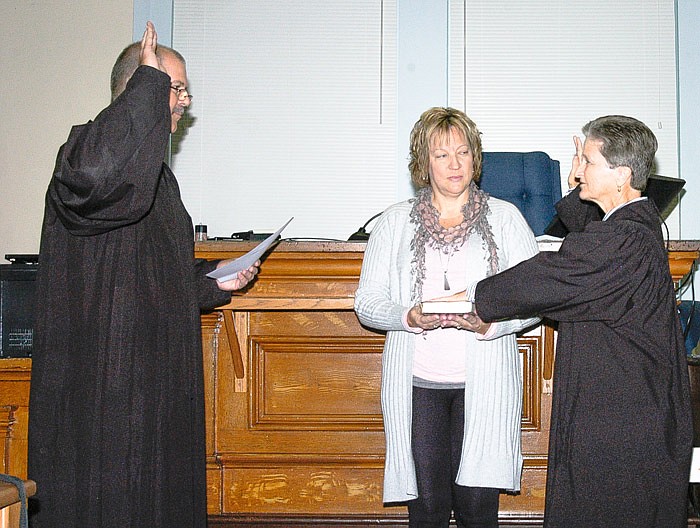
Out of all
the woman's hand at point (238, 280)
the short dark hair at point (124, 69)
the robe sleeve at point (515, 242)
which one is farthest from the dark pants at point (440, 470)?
the short dark hair at point (124, 69)

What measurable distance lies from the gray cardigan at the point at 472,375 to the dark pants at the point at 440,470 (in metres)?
0.03

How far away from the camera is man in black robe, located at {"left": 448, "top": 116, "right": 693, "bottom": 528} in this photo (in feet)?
6.90

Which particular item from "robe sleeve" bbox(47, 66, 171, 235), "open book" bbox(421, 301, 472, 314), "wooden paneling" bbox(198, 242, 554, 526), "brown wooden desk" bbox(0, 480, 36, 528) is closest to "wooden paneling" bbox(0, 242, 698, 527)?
"wooden paneling" bbox(198, 242, 554, 526)

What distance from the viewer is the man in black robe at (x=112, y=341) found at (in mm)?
1811

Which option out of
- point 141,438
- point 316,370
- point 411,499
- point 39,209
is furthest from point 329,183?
point 141,438

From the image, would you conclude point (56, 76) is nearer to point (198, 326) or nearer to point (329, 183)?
point (329, 183)

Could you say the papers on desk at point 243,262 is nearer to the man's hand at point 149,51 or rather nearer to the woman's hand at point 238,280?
the woman's hand at point 238,280

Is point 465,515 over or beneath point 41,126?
beneath

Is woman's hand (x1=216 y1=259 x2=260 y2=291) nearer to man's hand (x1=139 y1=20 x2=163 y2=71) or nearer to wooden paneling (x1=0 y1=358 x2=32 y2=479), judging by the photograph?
man's hand (x1=139 y1=20 x2=163 y2=71)

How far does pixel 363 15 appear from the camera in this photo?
465 centimetres

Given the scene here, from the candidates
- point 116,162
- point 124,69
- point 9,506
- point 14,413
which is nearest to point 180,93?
point 124,69

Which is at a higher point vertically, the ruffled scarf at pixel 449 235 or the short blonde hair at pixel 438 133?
the short blonde hair at pixel 438 133

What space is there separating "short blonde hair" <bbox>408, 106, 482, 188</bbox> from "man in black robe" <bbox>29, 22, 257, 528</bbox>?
0.89m

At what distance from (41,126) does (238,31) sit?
3.88ft
